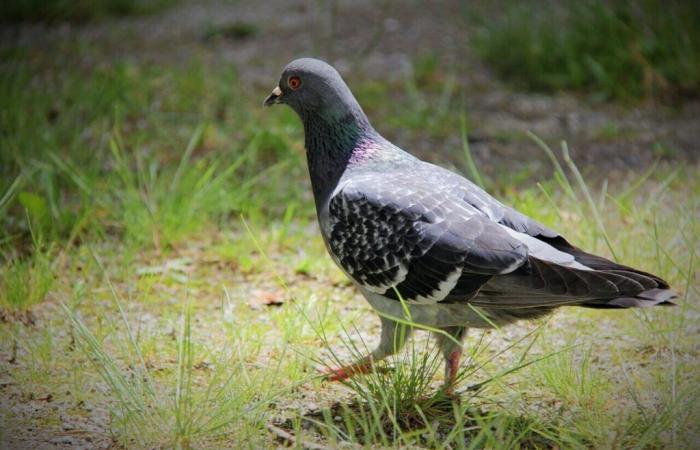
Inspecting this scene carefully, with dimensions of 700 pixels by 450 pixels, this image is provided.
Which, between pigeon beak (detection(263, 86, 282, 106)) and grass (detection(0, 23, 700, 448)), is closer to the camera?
grass (detection(0, 23, 700, 448))

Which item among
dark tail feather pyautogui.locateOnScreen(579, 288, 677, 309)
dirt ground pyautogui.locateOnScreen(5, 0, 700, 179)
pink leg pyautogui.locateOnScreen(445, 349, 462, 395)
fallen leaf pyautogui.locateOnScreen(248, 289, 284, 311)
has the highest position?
dirt ground pyautogui.locateOnScreen(5, 0, 700, 179)

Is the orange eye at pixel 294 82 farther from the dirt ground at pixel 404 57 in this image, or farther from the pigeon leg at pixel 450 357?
the dirt ground at pixel 404 57

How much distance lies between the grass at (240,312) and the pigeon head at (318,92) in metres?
0.60

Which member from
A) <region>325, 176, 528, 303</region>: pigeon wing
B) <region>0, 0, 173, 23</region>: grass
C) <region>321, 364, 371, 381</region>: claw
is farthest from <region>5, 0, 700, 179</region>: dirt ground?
<region>321, 364, 371, 381</region>: claw

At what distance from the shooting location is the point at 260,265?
4.39 meters

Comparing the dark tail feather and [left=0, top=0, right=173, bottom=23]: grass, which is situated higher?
[left=0, top=0, right=173, bottom=23]: grass

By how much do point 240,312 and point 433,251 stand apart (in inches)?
47.8

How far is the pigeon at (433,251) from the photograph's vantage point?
2.97 m

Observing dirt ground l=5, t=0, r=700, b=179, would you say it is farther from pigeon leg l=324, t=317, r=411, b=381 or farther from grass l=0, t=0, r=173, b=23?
pigeon leg l=324, t=317, r=411, b=381

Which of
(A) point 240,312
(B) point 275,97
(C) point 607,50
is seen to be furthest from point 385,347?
(C) point 607,50

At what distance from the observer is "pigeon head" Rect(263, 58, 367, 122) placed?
11.7 ft

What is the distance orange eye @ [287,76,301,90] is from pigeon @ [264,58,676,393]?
2.4 inches

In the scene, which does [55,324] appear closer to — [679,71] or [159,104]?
[159,104]

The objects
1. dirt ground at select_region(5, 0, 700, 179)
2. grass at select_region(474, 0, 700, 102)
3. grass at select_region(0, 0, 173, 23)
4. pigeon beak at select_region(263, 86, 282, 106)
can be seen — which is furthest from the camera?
grass at select_region(0, 0, 173, 23)
